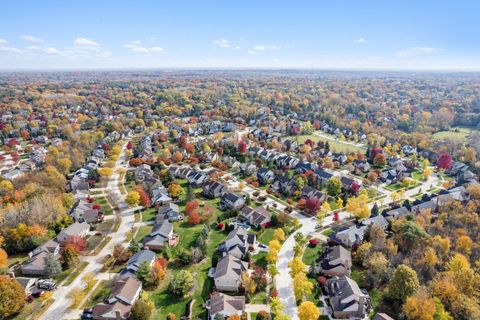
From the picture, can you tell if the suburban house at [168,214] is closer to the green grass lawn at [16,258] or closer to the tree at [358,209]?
the green grass lawn at [16,258]

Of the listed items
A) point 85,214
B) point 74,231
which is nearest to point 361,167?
point 85,214

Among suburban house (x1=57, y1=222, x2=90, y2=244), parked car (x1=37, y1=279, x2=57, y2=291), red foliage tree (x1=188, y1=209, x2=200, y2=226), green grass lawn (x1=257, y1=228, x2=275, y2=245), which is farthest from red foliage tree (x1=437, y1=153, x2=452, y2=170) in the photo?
parked car (x1=37, y1=279, x2=57, y2=291)

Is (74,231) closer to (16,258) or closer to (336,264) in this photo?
(16,258)

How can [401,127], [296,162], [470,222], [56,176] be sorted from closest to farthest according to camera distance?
[470,222] → [56,176] → [296,162] → [401,127]

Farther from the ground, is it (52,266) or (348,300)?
(348,300)

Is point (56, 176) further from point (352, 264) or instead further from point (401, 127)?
point (401, 127)

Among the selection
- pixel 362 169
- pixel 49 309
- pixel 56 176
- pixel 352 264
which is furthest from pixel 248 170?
pixel 49 309
